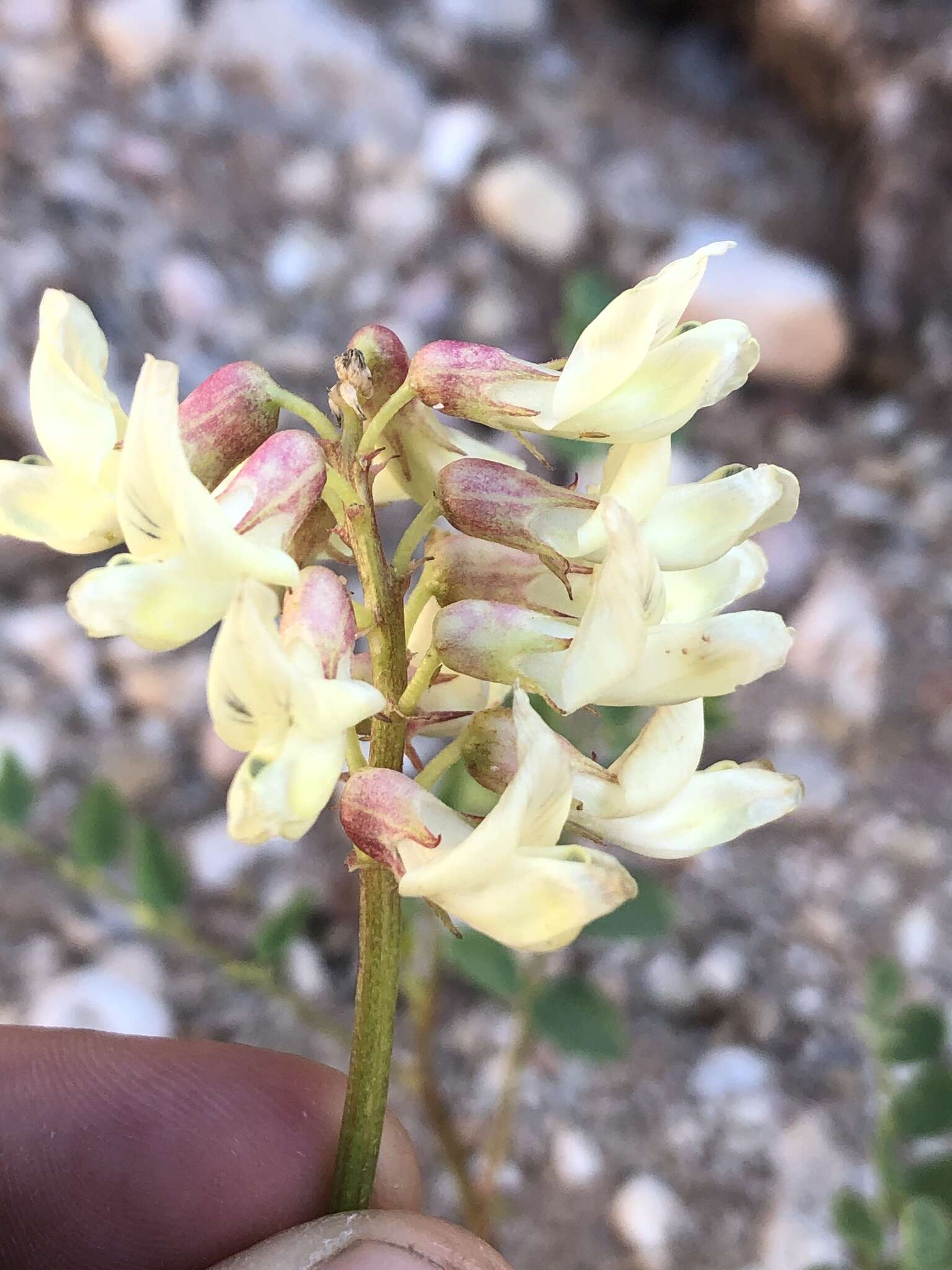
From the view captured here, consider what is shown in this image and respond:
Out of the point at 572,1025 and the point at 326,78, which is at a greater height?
the point at 326,78

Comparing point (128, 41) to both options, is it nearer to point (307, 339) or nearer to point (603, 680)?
point (307, 339)

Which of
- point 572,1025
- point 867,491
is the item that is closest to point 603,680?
point 572,1025

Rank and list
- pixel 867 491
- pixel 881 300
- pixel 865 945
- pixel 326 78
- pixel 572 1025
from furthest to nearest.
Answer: pixel 326 78 → pixel 881 300 → pixel 867 491 → pixel 865 945 → pixel 572 1025

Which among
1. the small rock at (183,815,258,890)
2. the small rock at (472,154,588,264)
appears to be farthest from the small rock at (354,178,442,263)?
the small rock at (183,815,258,890)

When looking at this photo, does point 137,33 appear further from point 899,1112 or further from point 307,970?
point 899,1112

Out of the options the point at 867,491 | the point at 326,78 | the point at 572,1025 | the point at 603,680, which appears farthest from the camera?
the point at 326,78

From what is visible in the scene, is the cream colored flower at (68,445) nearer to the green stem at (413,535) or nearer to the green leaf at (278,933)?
the green stem at (413,535)

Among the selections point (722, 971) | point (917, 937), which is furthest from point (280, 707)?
point (917, 937)
